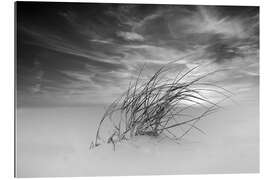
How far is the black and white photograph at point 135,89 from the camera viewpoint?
3.33m

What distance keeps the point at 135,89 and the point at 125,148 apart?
0.53 meters

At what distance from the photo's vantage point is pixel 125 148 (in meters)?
3.39

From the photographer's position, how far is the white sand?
10.9 feet

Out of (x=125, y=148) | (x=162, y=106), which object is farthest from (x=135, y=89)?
(x=125, y=148)

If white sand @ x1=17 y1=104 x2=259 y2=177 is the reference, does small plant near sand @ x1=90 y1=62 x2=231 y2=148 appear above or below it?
above

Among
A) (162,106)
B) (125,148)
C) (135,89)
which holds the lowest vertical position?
(125,148)

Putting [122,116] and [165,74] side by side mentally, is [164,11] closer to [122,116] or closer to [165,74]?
[165,74]

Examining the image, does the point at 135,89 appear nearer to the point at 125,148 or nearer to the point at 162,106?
the point at 162,106

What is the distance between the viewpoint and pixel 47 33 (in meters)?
3.36

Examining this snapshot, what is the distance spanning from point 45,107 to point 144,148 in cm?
94

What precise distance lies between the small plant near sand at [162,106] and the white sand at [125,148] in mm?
76

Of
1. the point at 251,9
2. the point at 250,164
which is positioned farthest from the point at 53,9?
the point at 250,164

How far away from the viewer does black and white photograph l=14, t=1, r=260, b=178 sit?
333 centimetres
